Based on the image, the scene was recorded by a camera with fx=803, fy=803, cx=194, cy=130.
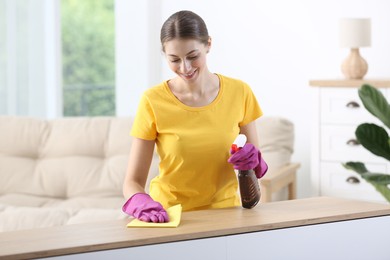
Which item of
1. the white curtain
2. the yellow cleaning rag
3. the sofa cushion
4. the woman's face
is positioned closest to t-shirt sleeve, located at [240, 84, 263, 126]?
the woman's face

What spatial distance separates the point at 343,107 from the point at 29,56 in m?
2.00

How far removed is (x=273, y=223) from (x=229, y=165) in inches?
16.3

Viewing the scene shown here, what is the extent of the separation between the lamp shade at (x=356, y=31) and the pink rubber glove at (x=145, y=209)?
2.42 metres

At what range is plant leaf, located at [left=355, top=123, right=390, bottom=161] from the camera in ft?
4.63

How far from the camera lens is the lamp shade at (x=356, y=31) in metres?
4.30

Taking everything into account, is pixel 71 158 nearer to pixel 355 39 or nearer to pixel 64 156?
pixel 64 156

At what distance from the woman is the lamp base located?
208 centimetres

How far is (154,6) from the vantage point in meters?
5.31

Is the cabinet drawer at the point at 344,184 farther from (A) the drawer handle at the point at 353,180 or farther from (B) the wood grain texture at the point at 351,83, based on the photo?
(B) the wood grain texture at the point at 351,83

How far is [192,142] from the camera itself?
7.75 feet

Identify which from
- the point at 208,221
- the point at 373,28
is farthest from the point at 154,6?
the point at 208,221

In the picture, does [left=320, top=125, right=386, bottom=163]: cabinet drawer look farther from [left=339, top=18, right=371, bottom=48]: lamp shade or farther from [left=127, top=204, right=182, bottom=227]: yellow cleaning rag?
[left=127, top=204, right=182, bottom=227]: yellow cleaning rag

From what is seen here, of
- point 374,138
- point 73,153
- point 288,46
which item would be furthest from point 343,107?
point 374,138

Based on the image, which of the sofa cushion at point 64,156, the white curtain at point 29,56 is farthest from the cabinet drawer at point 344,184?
the white curtain at point 29,56
